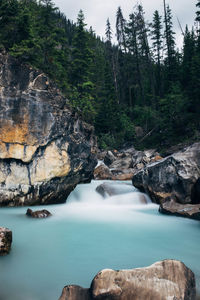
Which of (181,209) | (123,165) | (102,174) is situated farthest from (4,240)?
(123,165)

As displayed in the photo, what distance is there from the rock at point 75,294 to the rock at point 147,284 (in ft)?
0.33

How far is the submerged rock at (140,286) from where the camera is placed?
2668 millimetres

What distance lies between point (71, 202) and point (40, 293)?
24.1 ft

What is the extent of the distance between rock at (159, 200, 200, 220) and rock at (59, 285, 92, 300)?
5.45 meters

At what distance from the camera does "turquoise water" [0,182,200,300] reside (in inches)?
145

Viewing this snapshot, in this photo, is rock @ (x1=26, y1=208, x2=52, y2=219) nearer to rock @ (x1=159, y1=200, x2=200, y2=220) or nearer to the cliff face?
the cliff face

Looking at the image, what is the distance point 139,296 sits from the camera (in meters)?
2.65

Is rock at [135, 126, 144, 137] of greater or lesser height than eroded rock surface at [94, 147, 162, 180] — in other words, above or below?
above

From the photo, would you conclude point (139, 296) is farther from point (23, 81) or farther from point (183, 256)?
point (23, 81)

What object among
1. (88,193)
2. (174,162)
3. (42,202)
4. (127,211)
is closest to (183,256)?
(127,211)

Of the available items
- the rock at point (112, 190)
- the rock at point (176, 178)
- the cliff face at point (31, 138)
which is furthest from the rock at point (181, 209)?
the cliff face at point (31, 138)

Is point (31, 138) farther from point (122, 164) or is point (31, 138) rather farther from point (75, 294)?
point (122, 164)

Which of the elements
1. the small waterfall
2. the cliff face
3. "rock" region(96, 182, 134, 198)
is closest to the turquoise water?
the small waterfall

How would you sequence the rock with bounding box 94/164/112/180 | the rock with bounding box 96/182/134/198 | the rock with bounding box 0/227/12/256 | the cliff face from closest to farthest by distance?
the rock with bounding box 0/227/12/256, the cliff face, the rock with bounding box 96/182/134/198, the rock with bounding box 94/164/112/180
